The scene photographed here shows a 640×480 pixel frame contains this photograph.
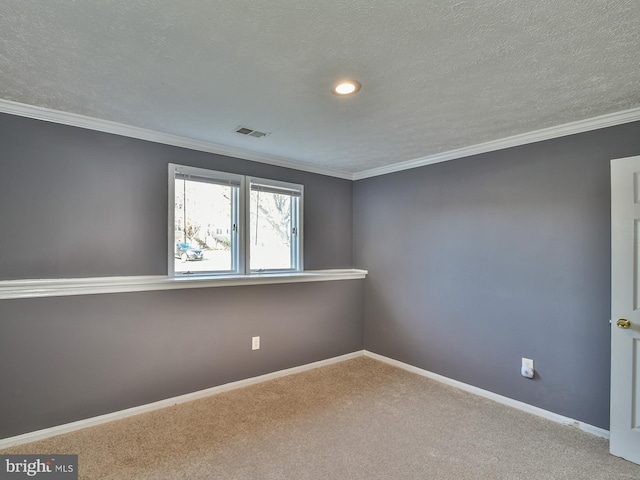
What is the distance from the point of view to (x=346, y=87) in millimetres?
1979

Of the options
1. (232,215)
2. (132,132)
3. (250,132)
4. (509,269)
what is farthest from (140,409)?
(509,269)

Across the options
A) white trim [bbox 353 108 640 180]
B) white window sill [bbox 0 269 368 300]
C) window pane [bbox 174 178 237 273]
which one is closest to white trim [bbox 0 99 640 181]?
white trim [bbox 353 108 640 180]

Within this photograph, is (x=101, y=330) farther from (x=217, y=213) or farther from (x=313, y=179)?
(x=313, y=179)

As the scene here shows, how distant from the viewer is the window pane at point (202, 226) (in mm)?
3033

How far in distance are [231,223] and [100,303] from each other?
132 centimetres

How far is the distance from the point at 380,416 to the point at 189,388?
65.4 inches

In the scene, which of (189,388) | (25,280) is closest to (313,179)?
(189,388)

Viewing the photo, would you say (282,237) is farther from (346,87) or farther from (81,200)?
(346,87)

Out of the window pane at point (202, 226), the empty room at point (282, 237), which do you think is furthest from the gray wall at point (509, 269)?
the window pane at point (202, 226)

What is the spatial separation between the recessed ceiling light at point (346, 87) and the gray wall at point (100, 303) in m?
1.65

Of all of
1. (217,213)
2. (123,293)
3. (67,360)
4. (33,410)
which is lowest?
(33,410)

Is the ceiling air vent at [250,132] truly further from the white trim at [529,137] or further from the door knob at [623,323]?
the door knob at [623,323]

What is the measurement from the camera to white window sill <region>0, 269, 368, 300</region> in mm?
2283

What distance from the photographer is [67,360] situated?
2410 millimetres
